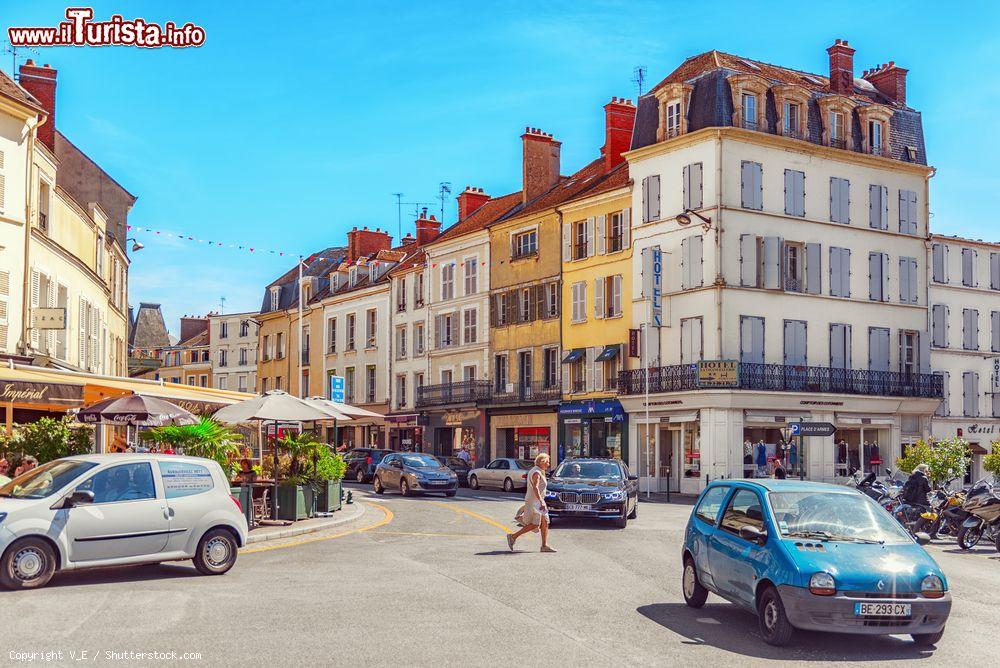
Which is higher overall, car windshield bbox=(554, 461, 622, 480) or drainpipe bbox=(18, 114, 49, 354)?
drainpipe bbox=(18, 114, 49, 354)

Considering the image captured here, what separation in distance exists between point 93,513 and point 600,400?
32.0 m

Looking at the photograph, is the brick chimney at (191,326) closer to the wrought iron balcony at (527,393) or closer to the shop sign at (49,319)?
the wrought iron balcony at (527,393)

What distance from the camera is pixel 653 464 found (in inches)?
1641

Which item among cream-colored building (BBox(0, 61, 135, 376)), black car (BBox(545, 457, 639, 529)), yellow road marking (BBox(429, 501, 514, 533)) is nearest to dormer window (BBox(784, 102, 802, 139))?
yellow road marking (BBox(429, 501, 514, 533))

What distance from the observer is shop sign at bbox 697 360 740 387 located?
38.5 m

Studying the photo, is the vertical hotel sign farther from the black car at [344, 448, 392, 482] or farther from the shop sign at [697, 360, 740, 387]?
the black car at [344, 448, 392, 482]

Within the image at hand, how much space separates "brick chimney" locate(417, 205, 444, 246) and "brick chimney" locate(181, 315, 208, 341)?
157 feet

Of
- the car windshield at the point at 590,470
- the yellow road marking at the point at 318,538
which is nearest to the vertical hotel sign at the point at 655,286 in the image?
the car windshield at the point at 590,470

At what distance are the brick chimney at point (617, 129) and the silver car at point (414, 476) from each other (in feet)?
59.3

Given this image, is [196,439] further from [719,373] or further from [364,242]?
[364,242]

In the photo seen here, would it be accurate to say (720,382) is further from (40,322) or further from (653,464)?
(40,322)

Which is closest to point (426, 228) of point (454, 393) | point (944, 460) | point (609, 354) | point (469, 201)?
point (469, 201)

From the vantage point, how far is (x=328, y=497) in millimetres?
23562

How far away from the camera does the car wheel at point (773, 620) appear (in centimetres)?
954
